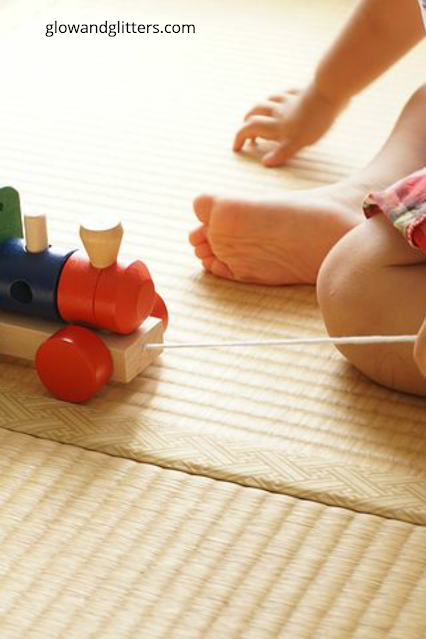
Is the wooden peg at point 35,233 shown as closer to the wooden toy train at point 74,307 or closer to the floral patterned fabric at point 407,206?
the wooden toy train at point 74,307

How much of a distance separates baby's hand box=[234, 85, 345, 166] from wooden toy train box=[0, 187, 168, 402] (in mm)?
433

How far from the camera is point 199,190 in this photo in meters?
1.29

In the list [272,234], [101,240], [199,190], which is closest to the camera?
[101,240]

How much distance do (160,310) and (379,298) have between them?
20 cm

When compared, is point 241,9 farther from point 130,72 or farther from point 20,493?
point 20,493

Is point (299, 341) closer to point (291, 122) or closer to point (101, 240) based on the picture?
point (101, 240)

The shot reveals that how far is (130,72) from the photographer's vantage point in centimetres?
159

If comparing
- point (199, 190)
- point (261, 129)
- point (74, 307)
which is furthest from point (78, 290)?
point (261, 129)

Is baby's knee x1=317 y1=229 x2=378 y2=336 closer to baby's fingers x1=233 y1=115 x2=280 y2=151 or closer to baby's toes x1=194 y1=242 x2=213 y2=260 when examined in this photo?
baby's toes x1=194 y1=242 x2=213 y2=260

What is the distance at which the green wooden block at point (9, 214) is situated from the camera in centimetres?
96

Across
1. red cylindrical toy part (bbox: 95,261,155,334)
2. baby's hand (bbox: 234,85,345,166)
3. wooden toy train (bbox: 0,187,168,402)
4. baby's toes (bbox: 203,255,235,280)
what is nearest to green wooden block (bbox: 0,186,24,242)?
wooden toy train (bbox: 0,187,168,402)

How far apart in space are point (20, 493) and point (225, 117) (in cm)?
75

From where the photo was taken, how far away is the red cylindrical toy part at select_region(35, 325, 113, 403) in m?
0.92

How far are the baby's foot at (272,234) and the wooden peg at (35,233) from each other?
0.21 m
